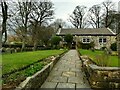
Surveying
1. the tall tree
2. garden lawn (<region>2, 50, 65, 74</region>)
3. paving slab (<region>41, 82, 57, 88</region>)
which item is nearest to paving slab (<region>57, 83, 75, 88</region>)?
paving slab (<region>41, 82, 57, 88</region>)

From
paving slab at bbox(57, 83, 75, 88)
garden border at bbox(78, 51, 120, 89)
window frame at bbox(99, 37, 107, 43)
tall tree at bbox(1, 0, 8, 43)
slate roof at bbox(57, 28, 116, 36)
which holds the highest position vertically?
tall tree at bbox(1, 0, 8, 43)

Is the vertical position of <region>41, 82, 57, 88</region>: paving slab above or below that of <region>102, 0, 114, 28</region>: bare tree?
below

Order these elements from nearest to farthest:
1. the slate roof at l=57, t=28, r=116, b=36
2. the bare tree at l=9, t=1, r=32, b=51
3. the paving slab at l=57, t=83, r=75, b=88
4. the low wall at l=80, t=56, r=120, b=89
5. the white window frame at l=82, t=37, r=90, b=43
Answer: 1. the low wall at l=80, t=56, r=120, b=89
2. the paving slab at l=57, t=83, r=75, b=88
3. the bare tree at l=9, t=1, r=32, b=51
4. the slate roof at l=57, t=28, r=116, b=36
5. the white window frame at l=82, t=37, r=90, b=43

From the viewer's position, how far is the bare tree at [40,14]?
3797 cm

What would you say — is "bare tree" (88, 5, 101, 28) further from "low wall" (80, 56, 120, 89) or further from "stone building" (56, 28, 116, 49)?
"low wall" (80, 56, 120, 89)

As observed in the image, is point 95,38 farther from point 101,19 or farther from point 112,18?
point 101,19

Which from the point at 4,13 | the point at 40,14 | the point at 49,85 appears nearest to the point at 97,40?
the point at 40,14

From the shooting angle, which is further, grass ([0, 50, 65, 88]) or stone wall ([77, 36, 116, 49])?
stone wall ([77, 36, 116, 49])

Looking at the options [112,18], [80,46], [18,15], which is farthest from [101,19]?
[18,15]

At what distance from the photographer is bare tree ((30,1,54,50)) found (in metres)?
38.0

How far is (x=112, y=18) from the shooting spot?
159ft

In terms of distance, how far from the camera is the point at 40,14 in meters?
38.5

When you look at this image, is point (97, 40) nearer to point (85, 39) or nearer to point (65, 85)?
point (85, 39)

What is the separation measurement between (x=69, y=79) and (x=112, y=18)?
4386 cm
